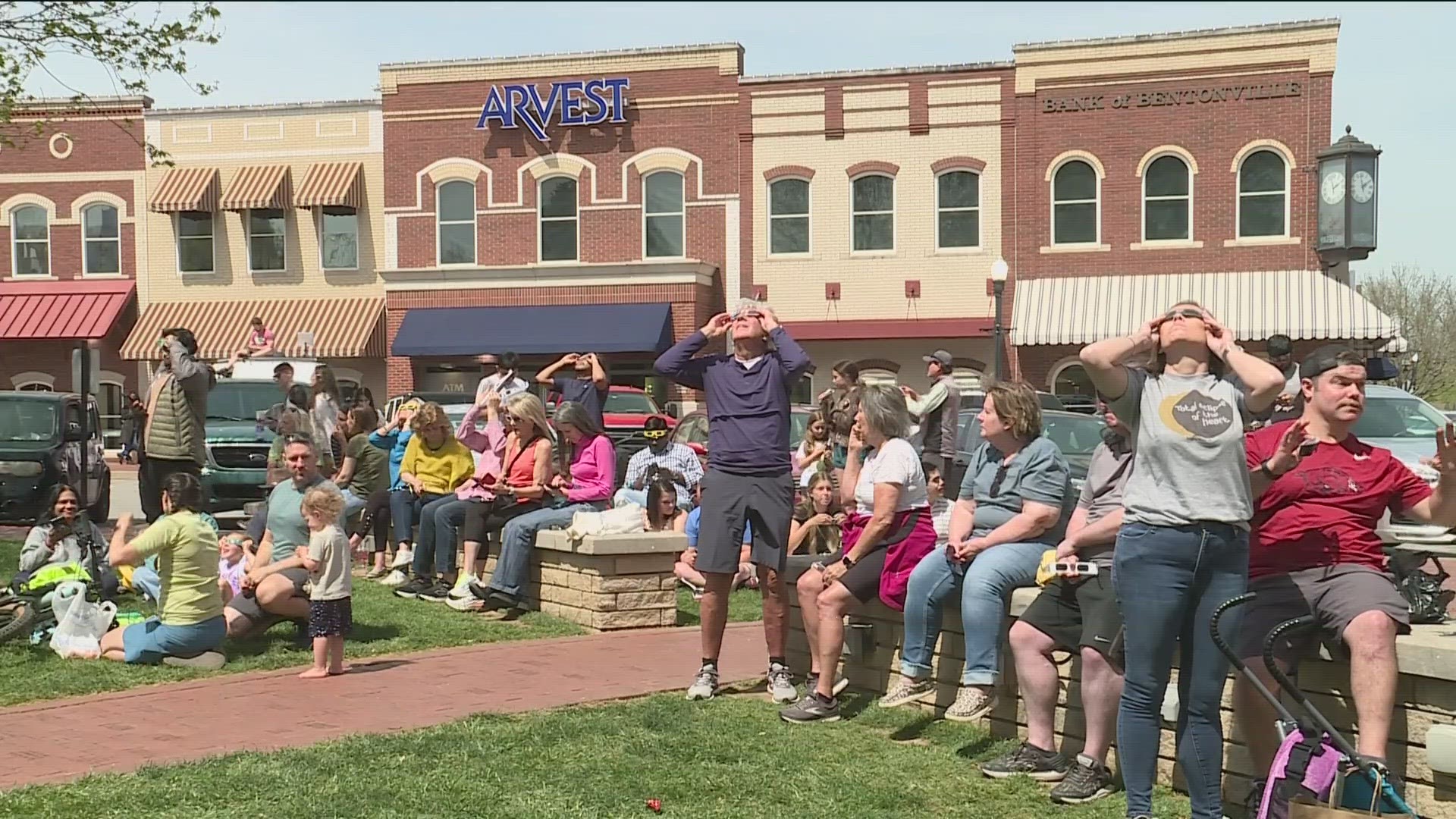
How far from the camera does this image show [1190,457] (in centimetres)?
485

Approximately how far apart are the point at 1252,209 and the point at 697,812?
80.9ft

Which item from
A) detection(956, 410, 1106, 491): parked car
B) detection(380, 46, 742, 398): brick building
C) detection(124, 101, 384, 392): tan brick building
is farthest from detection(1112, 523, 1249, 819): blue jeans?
detection(124, 101, 384, 392): tan brick building

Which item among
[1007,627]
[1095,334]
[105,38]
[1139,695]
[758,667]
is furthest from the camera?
[1095,334]

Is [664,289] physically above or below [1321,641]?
above

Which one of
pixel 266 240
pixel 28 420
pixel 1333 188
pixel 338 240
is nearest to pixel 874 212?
pixel 1333 188

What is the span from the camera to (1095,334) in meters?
26.9

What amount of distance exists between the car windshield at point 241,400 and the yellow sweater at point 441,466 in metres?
7.19

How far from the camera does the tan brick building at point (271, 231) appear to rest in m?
31.6

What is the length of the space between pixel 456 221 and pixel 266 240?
501 centimetres

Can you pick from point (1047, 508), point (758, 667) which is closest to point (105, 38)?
point (758, 667)

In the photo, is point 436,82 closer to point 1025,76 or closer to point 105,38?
point 1025,76

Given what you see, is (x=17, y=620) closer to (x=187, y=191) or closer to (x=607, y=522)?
(x=607, y=522)

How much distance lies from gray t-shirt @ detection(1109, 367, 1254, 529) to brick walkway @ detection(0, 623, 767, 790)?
11.5ft

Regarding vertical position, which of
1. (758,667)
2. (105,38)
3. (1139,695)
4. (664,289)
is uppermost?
(105,38)
